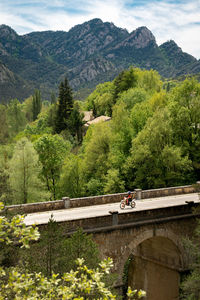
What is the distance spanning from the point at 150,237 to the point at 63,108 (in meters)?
45.4

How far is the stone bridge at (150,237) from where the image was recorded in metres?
15.9

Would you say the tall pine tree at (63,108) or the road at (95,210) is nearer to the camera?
the road at (95,210)

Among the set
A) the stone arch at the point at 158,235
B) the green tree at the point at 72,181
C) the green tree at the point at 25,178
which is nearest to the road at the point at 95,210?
the stone arch at the point at 158,235

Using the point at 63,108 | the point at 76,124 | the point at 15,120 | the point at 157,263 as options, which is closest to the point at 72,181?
the point at 157,263

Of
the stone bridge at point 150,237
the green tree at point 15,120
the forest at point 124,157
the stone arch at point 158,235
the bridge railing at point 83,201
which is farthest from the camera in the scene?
the green tree at point 15,120

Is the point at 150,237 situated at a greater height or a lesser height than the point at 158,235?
lesser

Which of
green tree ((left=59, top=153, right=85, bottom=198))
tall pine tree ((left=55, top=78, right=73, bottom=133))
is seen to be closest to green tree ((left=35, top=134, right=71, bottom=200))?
green tree ((left=59, top=153, right=85, bottom=198))

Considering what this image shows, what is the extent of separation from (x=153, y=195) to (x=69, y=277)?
1774cm

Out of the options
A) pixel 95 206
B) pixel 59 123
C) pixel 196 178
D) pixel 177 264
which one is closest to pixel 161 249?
pixel 177 264

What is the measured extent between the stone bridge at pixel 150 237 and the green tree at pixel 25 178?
11263 mm

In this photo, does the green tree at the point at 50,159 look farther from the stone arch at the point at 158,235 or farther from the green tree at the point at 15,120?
the green tree at the point at 15,120

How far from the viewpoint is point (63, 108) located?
198 ft

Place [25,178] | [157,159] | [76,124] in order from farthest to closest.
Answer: [76,124] → [25,178] → [157,159]

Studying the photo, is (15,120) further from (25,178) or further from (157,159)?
(157,159)
